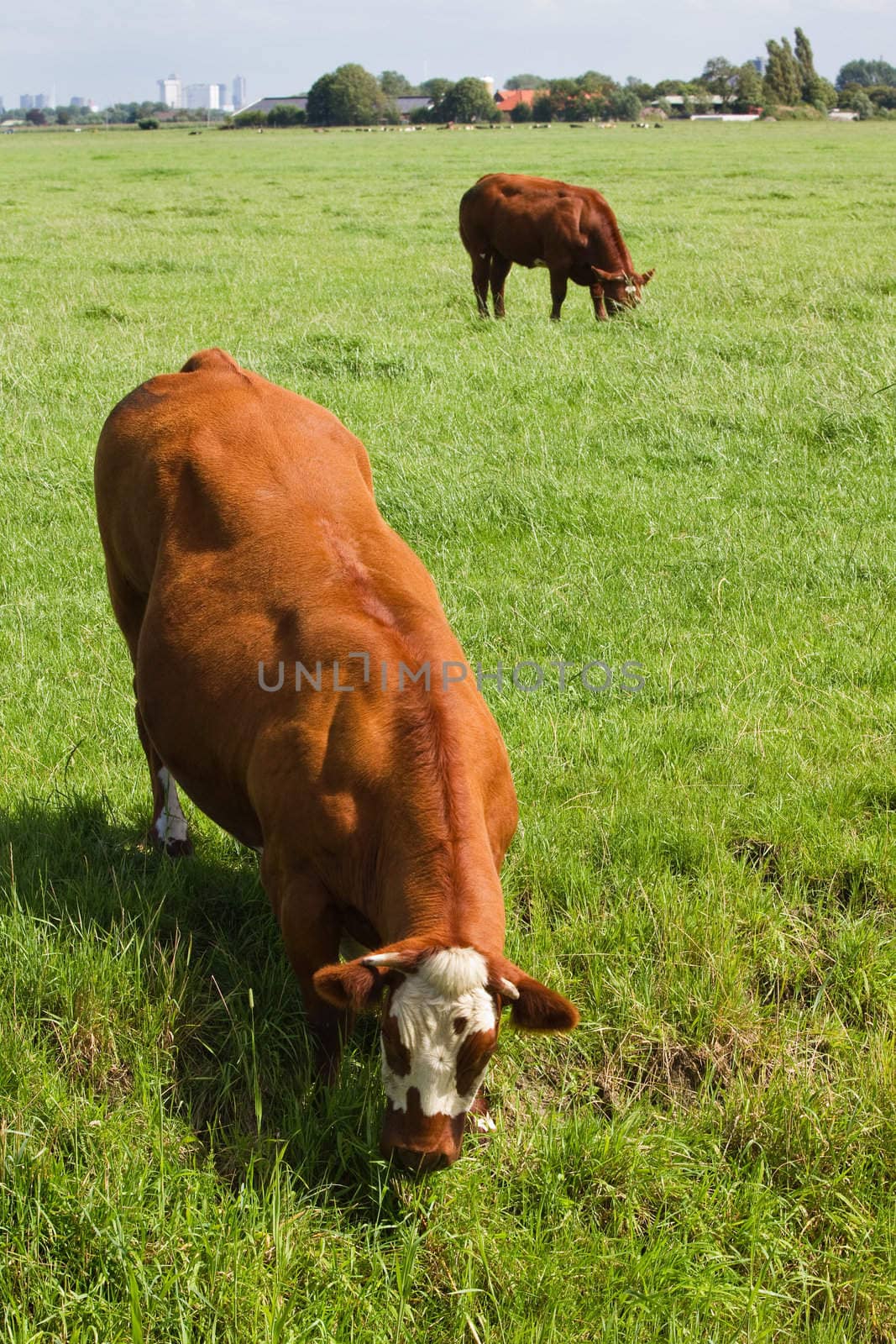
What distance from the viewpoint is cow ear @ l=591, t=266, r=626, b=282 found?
14.6 meters

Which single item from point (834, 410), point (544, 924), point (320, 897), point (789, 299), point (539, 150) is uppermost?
point (539, 150)

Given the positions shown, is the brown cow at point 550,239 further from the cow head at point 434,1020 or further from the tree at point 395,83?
the tree at point 395,83

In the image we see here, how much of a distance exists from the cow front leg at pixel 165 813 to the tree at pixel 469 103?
117 metres

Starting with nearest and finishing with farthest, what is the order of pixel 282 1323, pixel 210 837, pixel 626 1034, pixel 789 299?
pixel 282 1323 → pixel 626 1034 → pixel 210 837 → pixel 789 299

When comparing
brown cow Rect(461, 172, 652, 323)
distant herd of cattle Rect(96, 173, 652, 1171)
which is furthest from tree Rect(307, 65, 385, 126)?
distant herd of cattle Rect(96, 173, 652, 1171)

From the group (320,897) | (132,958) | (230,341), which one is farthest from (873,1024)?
(230,341)

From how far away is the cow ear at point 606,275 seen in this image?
14.6 m

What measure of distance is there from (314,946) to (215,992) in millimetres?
553

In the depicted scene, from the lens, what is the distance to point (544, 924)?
3.81 meters

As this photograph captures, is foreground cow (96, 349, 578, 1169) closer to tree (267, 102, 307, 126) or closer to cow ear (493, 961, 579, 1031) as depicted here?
cow ear (493, 961, 579, 1031)

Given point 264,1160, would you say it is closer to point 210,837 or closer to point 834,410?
point 210,837

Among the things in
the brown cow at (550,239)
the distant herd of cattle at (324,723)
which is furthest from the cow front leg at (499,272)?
the distant herd of cattle at (324,723)

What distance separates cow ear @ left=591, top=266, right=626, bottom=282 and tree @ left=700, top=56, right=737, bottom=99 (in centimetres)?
12894

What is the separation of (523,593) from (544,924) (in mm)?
2692
